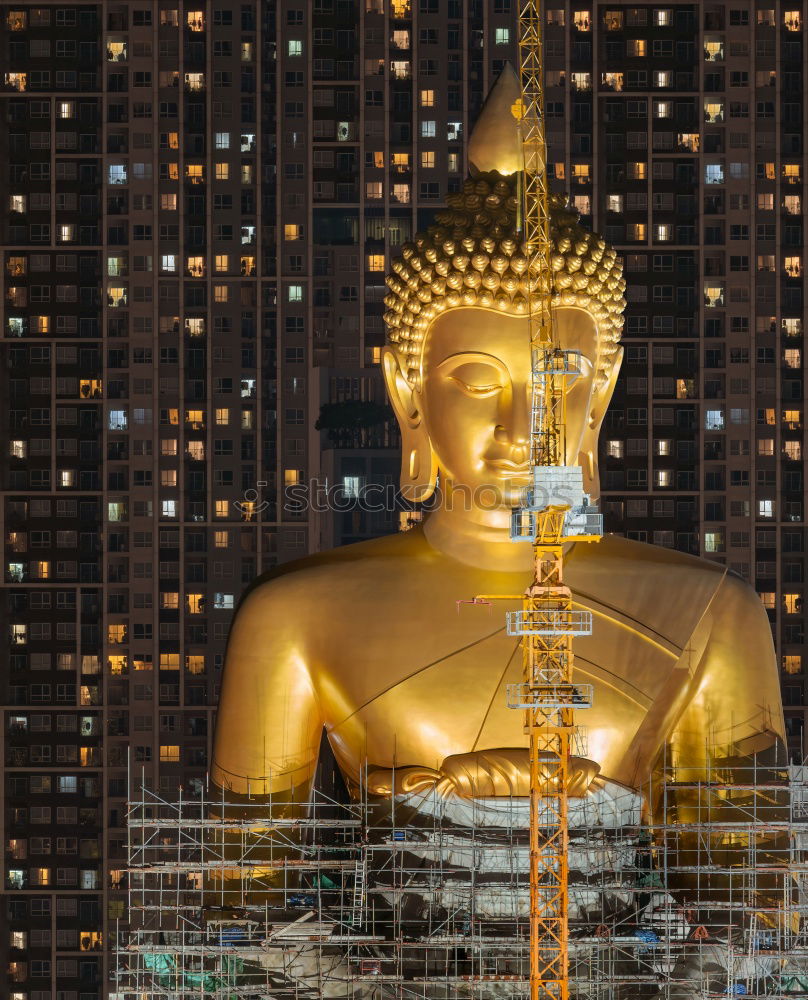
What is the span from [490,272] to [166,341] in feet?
93.8

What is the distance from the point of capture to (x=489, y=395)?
14.4 m

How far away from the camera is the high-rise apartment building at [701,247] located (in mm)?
42250

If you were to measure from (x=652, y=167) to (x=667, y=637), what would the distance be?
30.3 m

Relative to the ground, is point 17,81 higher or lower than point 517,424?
higher

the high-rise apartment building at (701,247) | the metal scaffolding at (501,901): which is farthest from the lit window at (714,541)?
the metal scaffolding at (501,901)

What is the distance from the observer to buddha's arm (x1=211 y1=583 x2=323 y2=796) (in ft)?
47.8

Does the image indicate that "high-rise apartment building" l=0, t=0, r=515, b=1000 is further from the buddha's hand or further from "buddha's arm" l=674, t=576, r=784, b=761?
the buddha's hand

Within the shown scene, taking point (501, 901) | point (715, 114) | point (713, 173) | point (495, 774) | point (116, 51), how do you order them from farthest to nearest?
point (116, 51)
point (715, 114)
point (713, 173)
point (501, 901)
point (495, 774)

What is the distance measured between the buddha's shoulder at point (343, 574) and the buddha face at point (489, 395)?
54 centimetres

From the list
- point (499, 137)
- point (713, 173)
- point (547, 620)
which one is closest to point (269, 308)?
point (713, 173)

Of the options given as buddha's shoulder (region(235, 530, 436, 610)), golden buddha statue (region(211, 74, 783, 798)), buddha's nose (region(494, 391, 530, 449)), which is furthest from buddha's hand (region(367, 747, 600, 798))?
buddha's nose (region(494, 391, 530, 449))

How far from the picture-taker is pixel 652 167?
43.7m

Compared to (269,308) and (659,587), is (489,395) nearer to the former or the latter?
(659,587)

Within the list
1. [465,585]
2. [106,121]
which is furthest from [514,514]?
[106,121]
